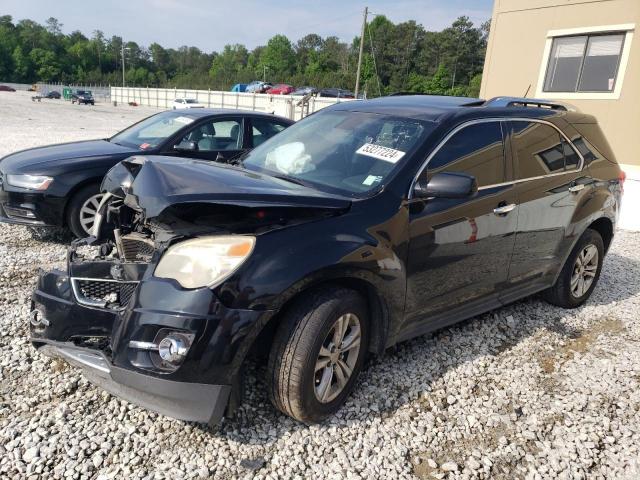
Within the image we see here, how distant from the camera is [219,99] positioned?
164ft

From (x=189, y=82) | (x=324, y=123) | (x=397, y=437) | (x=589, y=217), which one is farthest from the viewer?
(x=189, y=82)

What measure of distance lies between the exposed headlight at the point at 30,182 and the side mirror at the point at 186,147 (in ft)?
4.60

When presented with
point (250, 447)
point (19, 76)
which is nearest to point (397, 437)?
point (250, 447)

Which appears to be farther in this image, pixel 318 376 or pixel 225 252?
pixel 318 376

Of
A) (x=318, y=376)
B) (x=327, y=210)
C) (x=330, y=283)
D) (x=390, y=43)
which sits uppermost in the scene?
(x=390, y=43)

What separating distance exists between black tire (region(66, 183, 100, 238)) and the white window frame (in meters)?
13.5

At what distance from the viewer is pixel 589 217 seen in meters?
4.40

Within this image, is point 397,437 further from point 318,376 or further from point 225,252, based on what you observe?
point 225,252

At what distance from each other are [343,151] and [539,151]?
1.61m

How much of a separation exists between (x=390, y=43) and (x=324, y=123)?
106m

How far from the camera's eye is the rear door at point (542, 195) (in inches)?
145

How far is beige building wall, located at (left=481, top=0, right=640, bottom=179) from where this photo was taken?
13.2 m

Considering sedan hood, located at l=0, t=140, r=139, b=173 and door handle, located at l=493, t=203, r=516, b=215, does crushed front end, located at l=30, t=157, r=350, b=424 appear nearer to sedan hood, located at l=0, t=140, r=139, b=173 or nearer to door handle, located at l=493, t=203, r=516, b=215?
door handle, located at l=493, t=203, r=516, b=215

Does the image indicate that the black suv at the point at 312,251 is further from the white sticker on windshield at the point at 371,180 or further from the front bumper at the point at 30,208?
the front bumper at the point at 30,208
